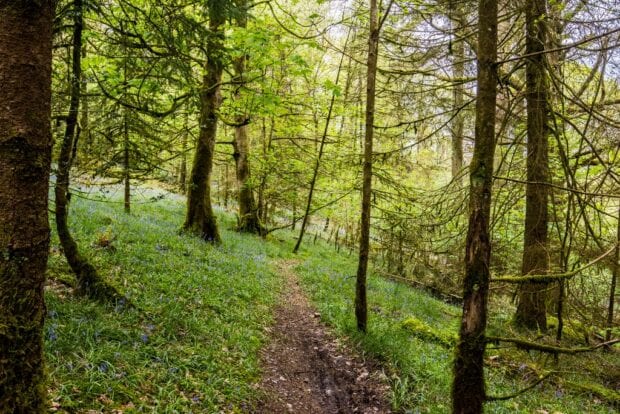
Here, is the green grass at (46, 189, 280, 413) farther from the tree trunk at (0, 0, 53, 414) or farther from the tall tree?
the tall tree

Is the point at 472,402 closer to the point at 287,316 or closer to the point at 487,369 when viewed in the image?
the point at 487,369

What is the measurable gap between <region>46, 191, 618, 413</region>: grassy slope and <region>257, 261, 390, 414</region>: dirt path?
0.33 m

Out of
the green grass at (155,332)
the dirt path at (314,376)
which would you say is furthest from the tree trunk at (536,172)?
the green grass at (155,332)

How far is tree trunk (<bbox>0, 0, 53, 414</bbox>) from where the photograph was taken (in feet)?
8.54

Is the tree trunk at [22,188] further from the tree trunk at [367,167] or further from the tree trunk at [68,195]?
the tree trunk at [367,167]

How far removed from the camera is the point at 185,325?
6.04 metres

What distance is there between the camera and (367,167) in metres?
7.69

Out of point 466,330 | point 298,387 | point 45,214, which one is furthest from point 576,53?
point 45,214

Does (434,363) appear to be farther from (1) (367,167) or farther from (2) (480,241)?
(2) (480,241)

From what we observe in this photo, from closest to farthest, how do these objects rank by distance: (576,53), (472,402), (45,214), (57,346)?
(45,214) → (472,402) → (57,346) → (576,53)

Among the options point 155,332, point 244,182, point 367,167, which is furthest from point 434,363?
point 244,182

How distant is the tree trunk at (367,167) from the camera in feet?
24.0

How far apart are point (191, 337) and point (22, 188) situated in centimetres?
390

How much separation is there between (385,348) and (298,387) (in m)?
2.06
